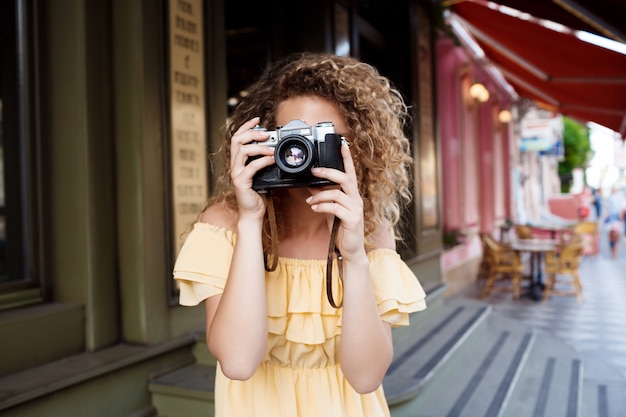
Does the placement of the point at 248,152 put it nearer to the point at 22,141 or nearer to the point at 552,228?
the point at 22,141

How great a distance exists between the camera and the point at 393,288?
4.04 feet

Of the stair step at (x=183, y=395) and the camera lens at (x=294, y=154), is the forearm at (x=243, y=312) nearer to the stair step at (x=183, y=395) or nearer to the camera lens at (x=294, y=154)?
the camera lens at (x=294, y=154)

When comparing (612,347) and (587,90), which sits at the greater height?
(587,90)

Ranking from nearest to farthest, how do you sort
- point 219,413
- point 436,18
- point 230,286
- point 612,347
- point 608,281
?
point 230,286, point 219,413, point 612,347, point 436,18, point 608,281

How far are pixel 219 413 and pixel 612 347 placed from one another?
15.5 ft

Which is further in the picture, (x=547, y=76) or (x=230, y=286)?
(x=547, y=76)

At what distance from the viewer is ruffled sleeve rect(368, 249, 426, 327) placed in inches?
47.9

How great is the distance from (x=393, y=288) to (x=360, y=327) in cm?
18

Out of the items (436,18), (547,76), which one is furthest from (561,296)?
(436,18)

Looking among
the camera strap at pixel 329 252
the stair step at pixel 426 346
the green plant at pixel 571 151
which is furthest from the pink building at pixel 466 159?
the green plant at pixel 571 151

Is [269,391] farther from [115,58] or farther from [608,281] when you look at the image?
[608,281]

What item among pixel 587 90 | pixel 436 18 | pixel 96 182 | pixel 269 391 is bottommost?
pixel 269 391

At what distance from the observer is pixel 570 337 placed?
515 cm

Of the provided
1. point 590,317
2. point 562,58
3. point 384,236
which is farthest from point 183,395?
point 562,58
